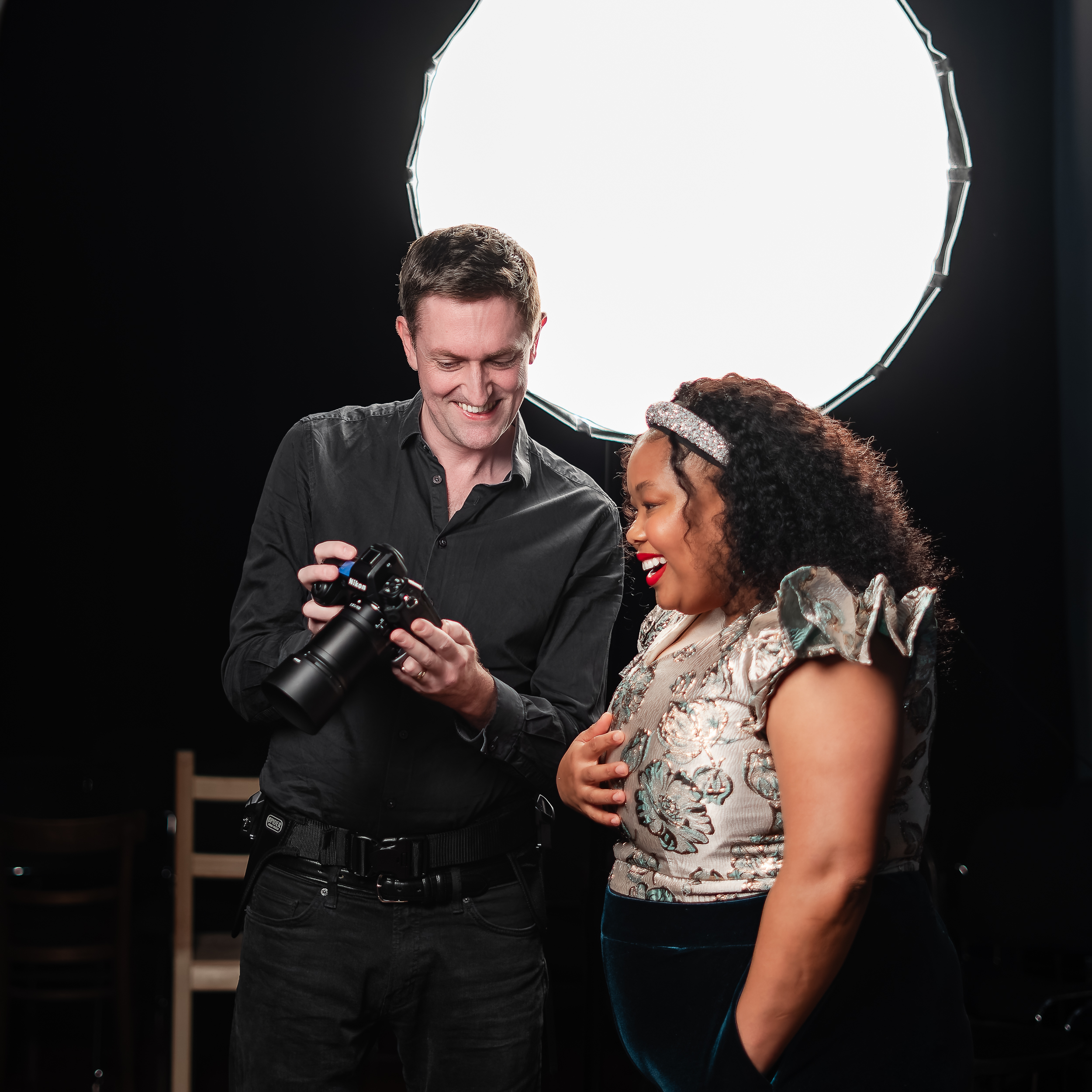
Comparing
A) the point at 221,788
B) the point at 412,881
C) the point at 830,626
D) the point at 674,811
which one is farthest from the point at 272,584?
the point at 221,788

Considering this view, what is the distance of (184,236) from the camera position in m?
2.67

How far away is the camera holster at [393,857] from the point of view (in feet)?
4.53

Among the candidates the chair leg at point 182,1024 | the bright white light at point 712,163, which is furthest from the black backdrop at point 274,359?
the bright white light at point 712,163

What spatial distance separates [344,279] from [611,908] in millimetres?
1869

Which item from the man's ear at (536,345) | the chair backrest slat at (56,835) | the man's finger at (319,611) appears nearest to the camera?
the man's finger at (319,611)

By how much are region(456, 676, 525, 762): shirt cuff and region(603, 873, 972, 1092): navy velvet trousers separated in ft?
1.04

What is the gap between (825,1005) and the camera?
3.43 ft

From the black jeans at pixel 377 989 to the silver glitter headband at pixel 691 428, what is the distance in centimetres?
66

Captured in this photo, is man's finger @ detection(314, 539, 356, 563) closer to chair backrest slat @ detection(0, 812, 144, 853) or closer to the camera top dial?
the camera top dial

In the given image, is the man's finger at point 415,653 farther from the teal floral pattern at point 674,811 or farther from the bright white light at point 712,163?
the bright white light at point 712,163

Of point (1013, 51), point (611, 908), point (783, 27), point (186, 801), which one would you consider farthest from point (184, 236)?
point (611, 908)

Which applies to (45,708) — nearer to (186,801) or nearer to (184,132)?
(186,801)

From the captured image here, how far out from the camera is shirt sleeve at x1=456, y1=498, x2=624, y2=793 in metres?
1.39

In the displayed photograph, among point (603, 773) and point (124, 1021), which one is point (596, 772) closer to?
point (603, 773)
